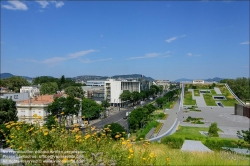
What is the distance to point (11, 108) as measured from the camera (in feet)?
88.5

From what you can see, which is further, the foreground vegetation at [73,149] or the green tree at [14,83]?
the green tree at [14,83]

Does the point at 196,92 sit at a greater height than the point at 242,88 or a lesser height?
lesser

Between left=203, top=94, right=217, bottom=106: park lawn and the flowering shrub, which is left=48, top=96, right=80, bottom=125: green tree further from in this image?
left=203, top=94, right=217, bottom=106: park lawn

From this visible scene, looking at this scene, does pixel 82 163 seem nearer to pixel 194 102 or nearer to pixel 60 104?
pixel 60 104

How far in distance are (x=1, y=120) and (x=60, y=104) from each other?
6.87m

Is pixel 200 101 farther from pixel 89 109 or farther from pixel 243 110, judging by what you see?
pixel 243 110

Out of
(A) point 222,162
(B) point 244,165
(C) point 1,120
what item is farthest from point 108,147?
(C) point 1,120

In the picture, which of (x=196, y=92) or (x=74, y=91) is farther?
(x=196, y=92)

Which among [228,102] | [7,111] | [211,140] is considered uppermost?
[7,111]

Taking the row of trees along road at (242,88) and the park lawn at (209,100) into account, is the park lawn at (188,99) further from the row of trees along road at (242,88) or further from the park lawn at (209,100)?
the row of trees along road at (242,88)

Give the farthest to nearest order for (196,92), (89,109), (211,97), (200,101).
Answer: (196,92)
(211,97)
(200,101)
(89,109)

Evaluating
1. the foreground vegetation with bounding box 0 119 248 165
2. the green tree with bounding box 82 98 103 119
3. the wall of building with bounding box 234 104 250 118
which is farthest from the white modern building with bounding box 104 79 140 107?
the foreground vegetation with bounding box 0 119 248 165

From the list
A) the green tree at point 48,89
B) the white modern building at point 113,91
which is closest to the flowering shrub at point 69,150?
the white modern building at point 113,91

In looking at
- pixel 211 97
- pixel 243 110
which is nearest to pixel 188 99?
pixel 211 97
